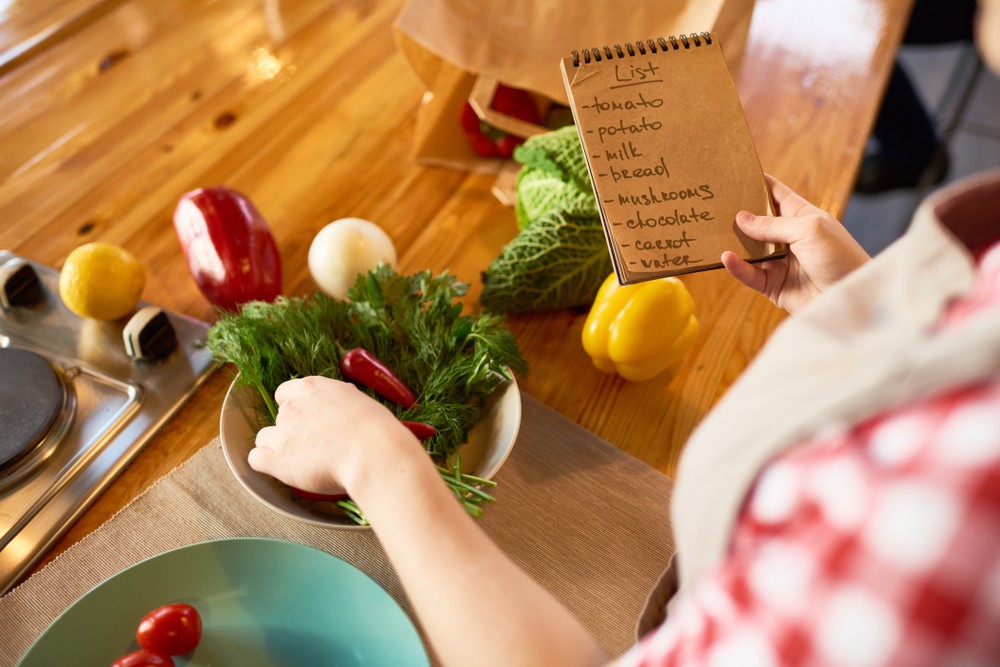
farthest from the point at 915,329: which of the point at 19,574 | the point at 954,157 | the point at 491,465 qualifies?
the point at 954,157

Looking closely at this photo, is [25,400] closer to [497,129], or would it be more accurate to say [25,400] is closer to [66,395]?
[66,395]

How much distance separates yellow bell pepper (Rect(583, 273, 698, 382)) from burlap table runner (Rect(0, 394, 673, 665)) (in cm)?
10

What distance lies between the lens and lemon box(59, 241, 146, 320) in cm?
93

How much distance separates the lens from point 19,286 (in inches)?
38.4

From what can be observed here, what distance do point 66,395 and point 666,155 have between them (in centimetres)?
74

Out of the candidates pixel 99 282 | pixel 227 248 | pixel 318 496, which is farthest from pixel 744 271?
pixel 99 282

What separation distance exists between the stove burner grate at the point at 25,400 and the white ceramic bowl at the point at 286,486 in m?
0.24

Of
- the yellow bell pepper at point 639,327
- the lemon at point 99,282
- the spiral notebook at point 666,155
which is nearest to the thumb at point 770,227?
the spiral notebook at point 666,155

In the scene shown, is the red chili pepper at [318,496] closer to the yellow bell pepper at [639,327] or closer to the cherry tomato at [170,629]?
the cherry tomato at [170,629]

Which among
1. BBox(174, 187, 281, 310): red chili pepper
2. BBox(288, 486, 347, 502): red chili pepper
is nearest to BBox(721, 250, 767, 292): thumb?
BBox(288, 486, 347, 502): red chili pepper

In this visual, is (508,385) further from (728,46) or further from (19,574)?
(728,46)

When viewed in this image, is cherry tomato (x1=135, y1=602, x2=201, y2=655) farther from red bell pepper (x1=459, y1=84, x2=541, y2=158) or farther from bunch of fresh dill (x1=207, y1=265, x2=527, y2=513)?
red bell pepper (x1=459, y1=84, x2=541, y2=158)

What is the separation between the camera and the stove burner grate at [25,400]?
0.81 metres

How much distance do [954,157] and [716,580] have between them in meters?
2.62
